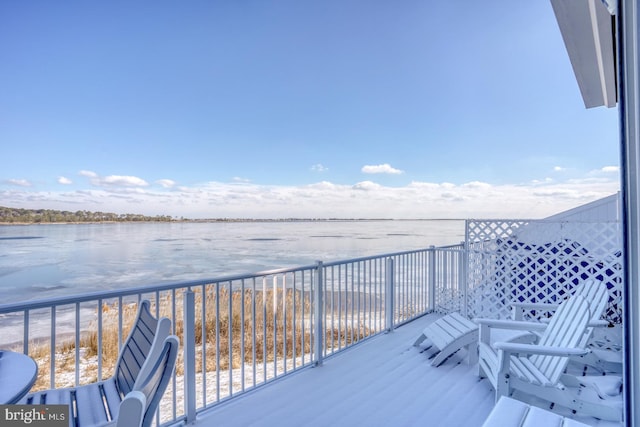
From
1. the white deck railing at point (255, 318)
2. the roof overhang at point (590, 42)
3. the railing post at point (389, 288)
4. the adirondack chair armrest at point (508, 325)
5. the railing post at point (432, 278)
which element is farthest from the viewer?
the railing post at point (432, 278)

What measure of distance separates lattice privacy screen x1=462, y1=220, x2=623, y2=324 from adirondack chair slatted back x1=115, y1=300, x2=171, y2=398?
490cm

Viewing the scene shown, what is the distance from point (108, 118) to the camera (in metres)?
16.4

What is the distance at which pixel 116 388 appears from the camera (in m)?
1.99

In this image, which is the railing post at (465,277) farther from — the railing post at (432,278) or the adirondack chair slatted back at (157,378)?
the adirondack chair slatted back at (157,378)

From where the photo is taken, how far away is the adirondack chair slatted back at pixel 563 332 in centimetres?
252

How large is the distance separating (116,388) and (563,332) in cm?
316

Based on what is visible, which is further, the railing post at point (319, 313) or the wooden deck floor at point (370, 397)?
the railing post at point (319, 313)

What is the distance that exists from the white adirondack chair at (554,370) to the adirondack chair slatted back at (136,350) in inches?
89.4

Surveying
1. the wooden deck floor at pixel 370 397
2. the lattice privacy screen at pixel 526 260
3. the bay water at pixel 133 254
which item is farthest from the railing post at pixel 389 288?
the bay water at pixel 133 254

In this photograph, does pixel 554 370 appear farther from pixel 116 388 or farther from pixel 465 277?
pixel 465 277

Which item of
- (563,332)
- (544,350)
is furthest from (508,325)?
(544,350)

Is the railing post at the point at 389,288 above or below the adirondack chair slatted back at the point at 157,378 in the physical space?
below

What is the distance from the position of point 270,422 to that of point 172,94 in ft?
50.6

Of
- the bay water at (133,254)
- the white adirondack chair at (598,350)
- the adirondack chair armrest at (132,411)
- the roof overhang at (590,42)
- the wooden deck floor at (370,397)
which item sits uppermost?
the roof overhang at (590,42)
